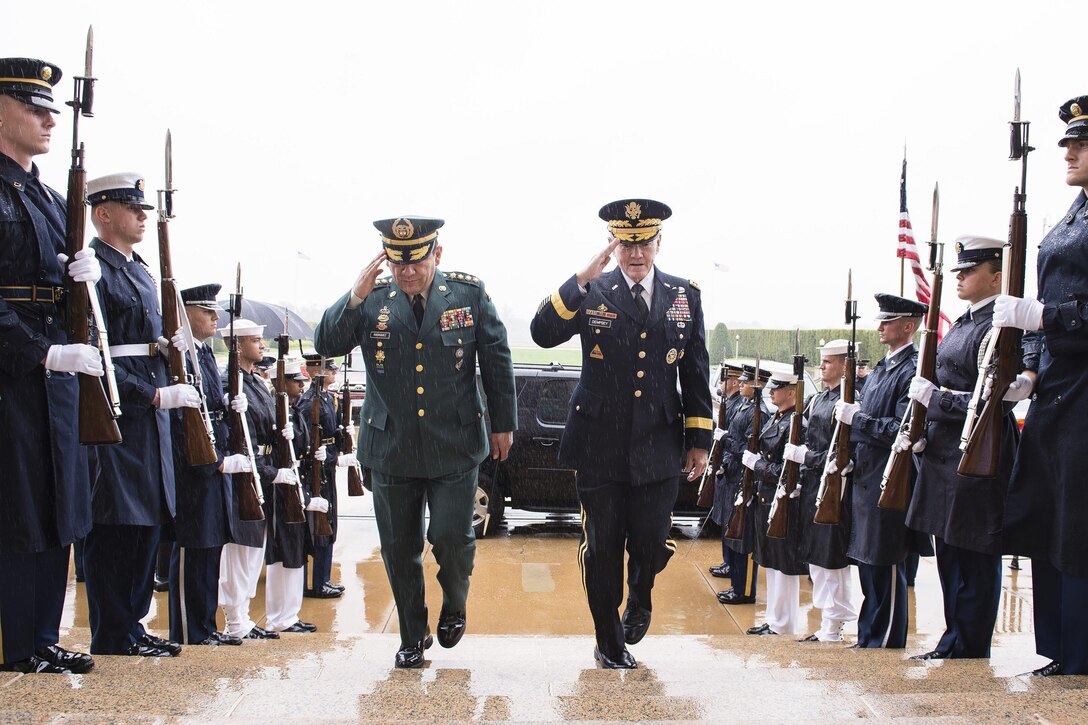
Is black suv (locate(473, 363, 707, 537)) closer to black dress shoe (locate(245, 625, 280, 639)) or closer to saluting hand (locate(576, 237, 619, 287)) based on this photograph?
black dress shoe (locate(245, 625, 280, 639))

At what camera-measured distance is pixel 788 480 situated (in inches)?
250

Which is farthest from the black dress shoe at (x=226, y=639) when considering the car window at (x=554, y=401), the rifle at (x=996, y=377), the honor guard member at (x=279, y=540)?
the car window at (x=554, y=401)

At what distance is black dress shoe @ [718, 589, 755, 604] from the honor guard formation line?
1.45m

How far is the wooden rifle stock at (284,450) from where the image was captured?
642 cm

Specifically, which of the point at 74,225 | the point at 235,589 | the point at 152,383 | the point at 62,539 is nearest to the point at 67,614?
the point at 235,589

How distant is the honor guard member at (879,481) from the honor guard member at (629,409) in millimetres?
1468

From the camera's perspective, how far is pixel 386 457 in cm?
420

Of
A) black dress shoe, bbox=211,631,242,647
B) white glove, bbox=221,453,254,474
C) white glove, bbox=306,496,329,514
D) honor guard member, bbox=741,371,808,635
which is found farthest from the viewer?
white glove, bbox=306,496,329,514

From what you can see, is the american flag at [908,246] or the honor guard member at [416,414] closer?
the honor guard member at [416,414]

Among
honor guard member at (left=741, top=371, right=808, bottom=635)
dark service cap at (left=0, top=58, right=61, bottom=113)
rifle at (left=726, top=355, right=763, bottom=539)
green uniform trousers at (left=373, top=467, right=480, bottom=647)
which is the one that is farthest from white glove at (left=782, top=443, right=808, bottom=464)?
dark service cap at (left=0, top=58, right=61, bottom=113)

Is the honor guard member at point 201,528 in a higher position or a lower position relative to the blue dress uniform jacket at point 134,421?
lower

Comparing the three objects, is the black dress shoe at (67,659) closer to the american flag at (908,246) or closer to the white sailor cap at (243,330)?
the white sailor cap at (243,330)

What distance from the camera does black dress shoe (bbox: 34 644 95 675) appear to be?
3.35 meters

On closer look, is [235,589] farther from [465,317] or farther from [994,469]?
[994,469]
